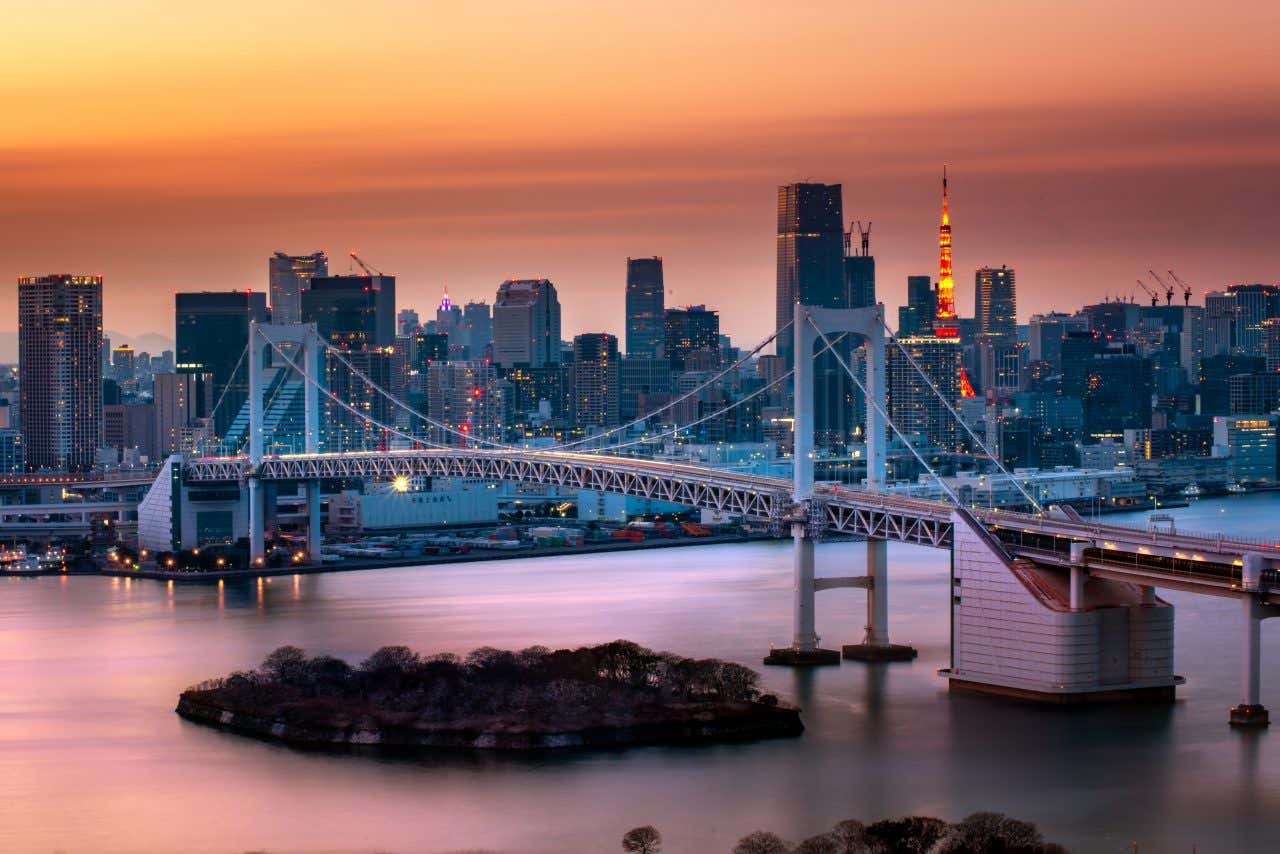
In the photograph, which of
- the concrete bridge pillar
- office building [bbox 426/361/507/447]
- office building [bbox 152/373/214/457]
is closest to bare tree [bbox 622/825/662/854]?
the concrete bridge pillar

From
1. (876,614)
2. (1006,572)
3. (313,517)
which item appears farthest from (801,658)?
(313,517)

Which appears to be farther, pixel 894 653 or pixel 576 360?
pixel 576 360

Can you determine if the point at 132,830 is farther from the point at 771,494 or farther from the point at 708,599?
the point at 708,599

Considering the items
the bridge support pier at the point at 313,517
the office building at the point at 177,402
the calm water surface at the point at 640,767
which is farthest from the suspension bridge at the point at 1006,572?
the office building at the point at 177,402

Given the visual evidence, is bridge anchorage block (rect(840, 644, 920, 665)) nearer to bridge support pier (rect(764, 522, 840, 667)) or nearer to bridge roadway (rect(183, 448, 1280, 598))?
bridge support pier (rect(764, 522, 840, 667))

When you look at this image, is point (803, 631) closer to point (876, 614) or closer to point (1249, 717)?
point (876, 614)

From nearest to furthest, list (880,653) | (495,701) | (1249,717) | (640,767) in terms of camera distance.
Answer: (640,767) < (1249,717) < (495,701) < (880,653)

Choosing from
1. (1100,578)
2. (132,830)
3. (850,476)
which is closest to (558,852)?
(132,830)
